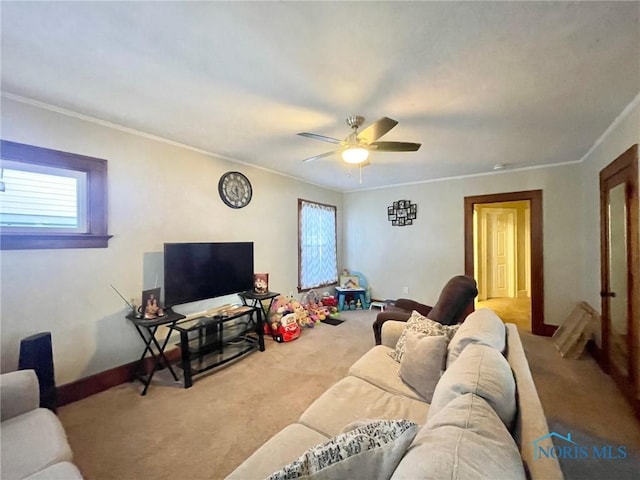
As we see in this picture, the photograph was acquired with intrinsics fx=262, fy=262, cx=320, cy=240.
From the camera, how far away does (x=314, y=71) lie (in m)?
1.67

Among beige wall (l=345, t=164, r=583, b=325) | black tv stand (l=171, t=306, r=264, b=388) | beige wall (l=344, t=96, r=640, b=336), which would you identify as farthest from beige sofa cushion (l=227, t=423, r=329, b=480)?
beige wall (l=345, t=164, r=583, b=325)

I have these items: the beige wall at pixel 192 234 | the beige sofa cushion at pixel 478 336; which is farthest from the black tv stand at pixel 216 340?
the beige sofa cushion at pixel 478 336

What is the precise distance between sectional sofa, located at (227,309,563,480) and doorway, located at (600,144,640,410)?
1291mm

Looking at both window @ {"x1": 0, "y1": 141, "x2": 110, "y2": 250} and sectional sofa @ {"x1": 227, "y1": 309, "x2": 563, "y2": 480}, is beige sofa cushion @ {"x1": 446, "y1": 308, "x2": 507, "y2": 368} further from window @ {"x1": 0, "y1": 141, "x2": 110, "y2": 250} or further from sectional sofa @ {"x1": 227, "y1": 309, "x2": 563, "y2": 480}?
window @ {"x1": 0, "y1": 141, "x2": 110, "y2": 250}

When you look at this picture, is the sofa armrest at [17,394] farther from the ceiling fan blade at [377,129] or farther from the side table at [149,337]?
the ceiling fan blade at [377,129]

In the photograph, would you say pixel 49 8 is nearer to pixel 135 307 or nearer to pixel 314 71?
pixel 314 71

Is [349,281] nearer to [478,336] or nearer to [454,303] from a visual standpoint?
[454,303]

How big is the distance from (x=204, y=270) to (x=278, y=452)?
2197 mm

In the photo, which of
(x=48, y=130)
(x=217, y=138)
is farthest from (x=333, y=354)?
(x=48, y=130)

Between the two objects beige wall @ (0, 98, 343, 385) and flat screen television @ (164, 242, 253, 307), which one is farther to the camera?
flat screen television @ (164, 242, 253, 307)

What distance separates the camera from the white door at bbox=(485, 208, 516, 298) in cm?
627

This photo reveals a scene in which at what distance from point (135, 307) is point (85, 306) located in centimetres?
37

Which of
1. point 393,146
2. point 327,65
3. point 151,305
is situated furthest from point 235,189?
point 327,65

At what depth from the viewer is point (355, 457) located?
2.53 feet
